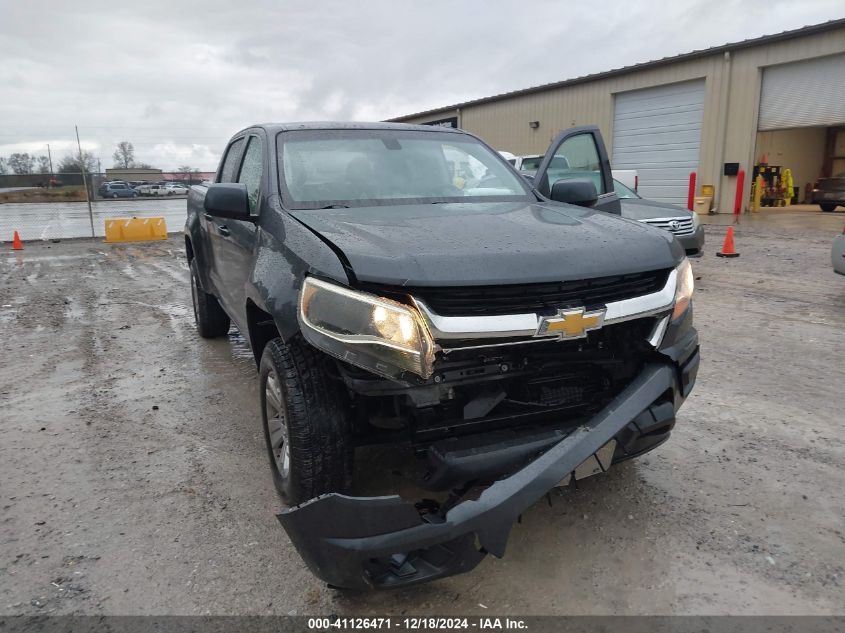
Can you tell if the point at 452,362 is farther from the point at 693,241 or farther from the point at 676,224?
the point at 693,241

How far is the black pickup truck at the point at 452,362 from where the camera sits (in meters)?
2.01

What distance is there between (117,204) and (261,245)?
63.9 feet

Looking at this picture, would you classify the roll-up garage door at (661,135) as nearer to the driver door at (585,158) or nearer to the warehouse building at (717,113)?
the warehouse building at (717,113)

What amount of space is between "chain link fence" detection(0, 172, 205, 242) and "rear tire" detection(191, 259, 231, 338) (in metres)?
12.0

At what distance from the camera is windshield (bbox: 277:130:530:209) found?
3329mm

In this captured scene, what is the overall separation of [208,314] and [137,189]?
1861 centimetres

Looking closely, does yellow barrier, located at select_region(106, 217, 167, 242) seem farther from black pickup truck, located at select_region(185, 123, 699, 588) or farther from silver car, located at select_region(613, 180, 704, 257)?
black pickup truck, located at select_region(185, 123, 699, 588)

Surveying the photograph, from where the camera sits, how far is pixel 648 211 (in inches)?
351

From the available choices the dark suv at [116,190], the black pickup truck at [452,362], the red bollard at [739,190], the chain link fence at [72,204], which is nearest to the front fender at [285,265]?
the black pickup truck at [452,362]

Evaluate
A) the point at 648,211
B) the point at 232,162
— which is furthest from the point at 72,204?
the point at 232,162

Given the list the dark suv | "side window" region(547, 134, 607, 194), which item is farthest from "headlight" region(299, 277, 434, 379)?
the dark suv

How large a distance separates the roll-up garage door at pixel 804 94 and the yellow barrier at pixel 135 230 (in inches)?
634

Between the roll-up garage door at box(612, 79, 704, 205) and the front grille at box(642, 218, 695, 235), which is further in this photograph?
the roll-up garage door at box(612, 79, 704, 205)

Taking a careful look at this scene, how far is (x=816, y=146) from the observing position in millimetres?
24016
